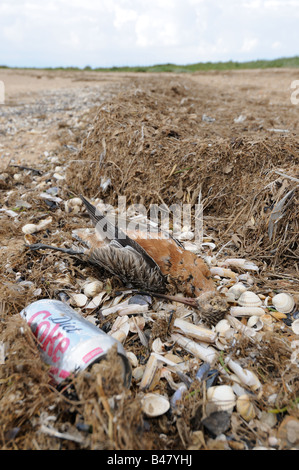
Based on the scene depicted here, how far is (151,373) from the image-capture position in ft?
5.58

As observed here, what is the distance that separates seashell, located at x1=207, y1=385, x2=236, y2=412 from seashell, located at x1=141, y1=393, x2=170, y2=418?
8.2 inches

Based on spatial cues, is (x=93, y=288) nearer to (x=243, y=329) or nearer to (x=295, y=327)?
(x=243, y=329)

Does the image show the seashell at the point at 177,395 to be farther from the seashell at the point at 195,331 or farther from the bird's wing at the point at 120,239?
the bird's wing at the point at 120,239

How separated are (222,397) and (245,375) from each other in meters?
0.18

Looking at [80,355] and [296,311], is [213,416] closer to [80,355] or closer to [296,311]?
[80,355]

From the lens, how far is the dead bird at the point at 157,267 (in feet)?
6.58

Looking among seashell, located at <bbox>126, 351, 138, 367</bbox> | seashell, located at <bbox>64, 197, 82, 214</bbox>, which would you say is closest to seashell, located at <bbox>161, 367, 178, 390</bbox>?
seashell, located at <bbox>126, 351, 138, 367</bbox>

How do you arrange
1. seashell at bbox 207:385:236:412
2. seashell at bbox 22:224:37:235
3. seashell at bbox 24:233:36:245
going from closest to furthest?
seashell at bbox 207:385:236:412
seashell at bbox 24:233:36:245
seashell at bbox 22:224:37:235

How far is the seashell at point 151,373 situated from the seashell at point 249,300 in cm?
69

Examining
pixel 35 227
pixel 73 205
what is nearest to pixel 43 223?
pixel 35 227

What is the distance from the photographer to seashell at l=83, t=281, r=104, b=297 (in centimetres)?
223

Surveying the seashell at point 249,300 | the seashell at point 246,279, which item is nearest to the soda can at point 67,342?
the seashell at point 249,300

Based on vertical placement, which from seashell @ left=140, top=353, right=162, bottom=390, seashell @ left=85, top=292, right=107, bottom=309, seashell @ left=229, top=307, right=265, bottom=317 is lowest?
seashell @ left=140, top=353, right=162, bottom=390

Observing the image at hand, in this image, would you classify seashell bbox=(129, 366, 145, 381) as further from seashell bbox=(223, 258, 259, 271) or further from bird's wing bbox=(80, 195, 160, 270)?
seashell bbox=(223, 258, 259, 271)
